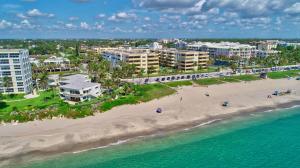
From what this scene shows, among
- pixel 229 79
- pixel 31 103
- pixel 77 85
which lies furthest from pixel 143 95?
pixel 229 79

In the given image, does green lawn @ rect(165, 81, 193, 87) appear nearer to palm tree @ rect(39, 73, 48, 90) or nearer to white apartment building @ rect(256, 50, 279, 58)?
palm tree @ rect(39, 73, 48, 90)

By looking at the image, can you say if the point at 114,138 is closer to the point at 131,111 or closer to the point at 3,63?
the point at 131,111

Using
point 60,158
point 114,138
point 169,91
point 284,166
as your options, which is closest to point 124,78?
point 169,91

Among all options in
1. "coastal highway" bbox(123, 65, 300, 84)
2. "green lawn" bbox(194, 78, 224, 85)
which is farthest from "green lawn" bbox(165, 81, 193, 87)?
"coastal highway" bbox(123, 65, 300, 84)

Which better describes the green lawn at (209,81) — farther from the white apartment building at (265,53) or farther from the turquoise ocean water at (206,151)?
the white apartment building at (265,53)

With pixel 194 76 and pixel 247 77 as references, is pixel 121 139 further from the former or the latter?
pixel 247 77

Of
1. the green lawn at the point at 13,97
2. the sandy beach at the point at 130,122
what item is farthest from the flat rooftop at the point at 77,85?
the green lawn at the point at 13,97
